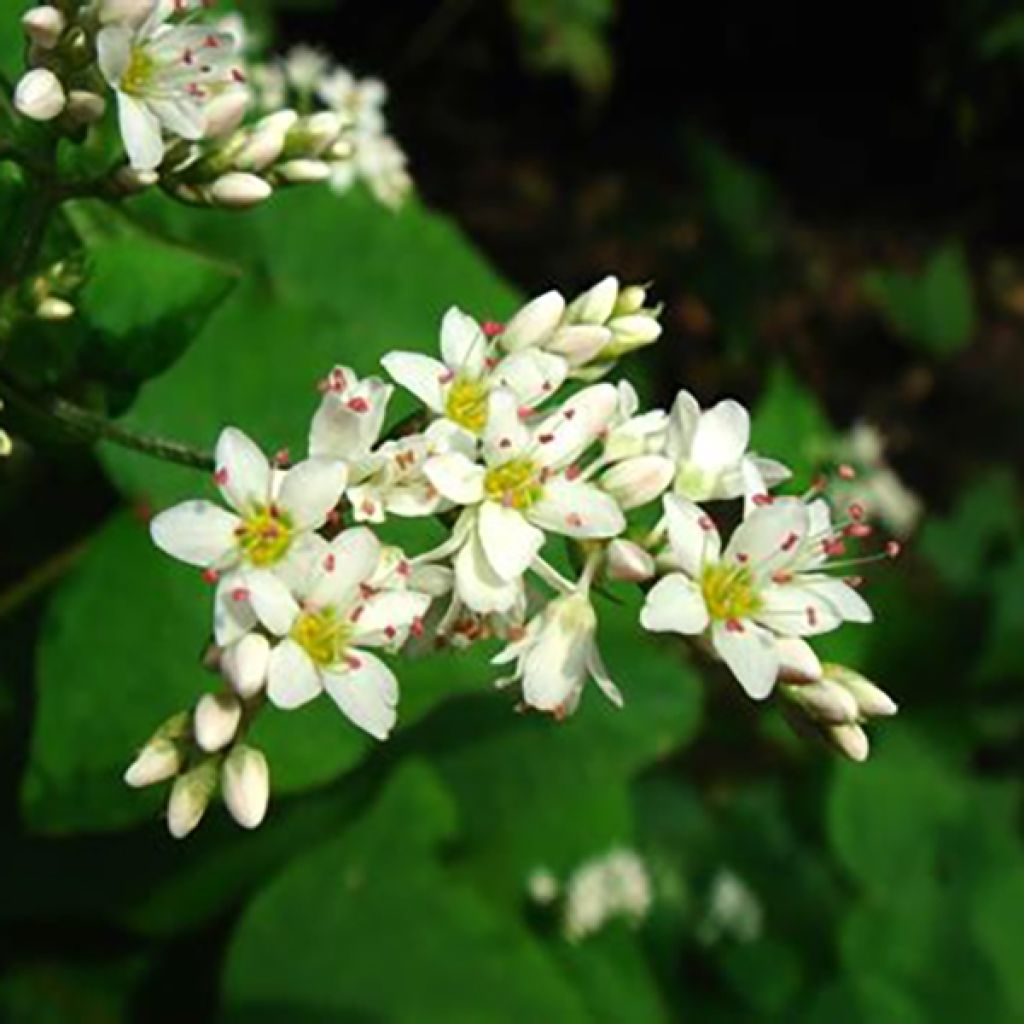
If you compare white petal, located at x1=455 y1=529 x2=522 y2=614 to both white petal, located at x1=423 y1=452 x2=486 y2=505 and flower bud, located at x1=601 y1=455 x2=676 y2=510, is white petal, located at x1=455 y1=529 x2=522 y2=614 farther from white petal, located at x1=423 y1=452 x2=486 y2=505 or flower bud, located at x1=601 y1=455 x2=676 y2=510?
flower bud, located at x1=601 y1=455 x2=676 y2=510

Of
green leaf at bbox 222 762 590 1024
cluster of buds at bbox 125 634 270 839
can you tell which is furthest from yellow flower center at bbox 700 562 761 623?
green leaf at bbox 222 762 590 1024

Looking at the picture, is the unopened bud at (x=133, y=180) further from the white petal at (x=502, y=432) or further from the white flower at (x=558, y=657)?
the white flower at (x=558, y=657)

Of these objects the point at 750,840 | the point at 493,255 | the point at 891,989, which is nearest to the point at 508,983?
the point at 891,989

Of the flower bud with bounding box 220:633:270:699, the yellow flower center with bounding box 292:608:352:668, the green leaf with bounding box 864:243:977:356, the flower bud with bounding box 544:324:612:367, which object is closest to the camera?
the flower bud with bounding box 220:633:270:699

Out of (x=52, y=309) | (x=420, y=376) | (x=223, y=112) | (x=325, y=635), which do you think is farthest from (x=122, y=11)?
(x=325, y=635)

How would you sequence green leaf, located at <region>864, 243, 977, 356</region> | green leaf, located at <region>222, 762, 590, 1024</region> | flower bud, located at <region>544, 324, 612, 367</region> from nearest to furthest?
flower bud, located at <region>544, 324, 612, 367</region>
green leaf, located at <region>222, 762, 590, 1024</region>
green leaf, located at <region>864, 243, 977, 356</region>

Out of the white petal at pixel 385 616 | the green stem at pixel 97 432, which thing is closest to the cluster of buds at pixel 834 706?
the white petal at pixel 385 616

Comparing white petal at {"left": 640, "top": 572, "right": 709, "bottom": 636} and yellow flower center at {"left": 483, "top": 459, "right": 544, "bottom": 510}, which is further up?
white petal at {"left": 640, "top": 572, "right": 709, "bottom": 636}

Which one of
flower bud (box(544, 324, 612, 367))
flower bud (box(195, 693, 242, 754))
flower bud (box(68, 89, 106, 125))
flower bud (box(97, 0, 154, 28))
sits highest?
flower bud (box(97, 0, 154, 28))
